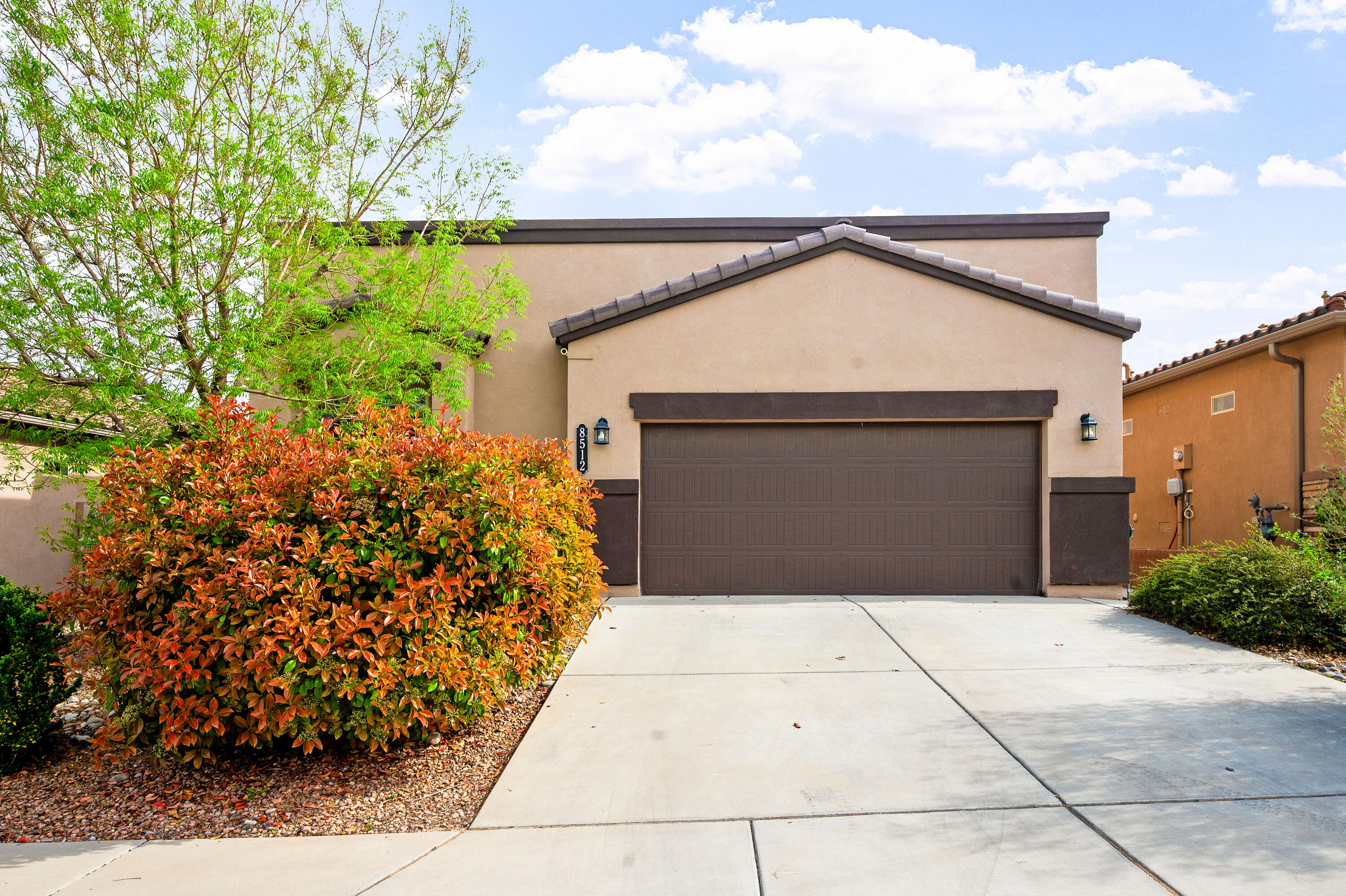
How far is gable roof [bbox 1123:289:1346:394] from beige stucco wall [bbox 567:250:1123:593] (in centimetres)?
423

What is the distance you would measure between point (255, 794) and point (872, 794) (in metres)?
3.42

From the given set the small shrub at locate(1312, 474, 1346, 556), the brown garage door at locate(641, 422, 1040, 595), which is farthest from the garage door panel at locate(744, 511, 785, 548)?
the small shrub at locate(1312, 474, 1346, 556)

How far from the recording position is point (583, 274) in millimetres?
12156

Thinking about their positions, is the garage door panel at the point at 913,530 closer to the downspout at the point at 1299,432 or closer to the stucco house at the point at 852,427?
the stucco house at the point at 852,427

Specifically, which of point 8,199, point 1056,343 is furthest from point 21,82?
point 1056,343

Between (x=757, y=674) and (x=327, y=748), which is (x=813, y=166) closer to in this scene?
(x=757, y=674)

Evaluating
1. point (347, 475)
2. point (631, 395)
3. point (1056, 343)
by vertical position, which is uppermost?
point (1056, 343)

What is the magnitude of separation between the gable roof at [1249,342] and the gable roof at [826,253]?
13.6ft

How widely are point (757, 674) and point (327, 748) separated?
3.27 metres

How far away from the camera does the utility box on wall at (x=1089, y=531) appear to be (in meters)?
9.92

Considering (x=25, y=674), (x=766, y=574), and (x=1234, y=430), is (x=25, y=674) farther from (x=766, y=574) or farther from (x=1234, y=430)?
(x=1234, y=430)

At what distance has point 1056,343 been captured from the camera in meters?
10.0

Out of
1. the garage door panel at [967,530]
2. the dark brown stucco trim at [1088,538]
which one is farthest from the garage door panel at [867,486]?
the dark brown stucco trim at [1088,538]

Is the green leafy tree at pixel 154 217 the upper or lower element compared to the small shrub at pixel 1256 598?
upper
